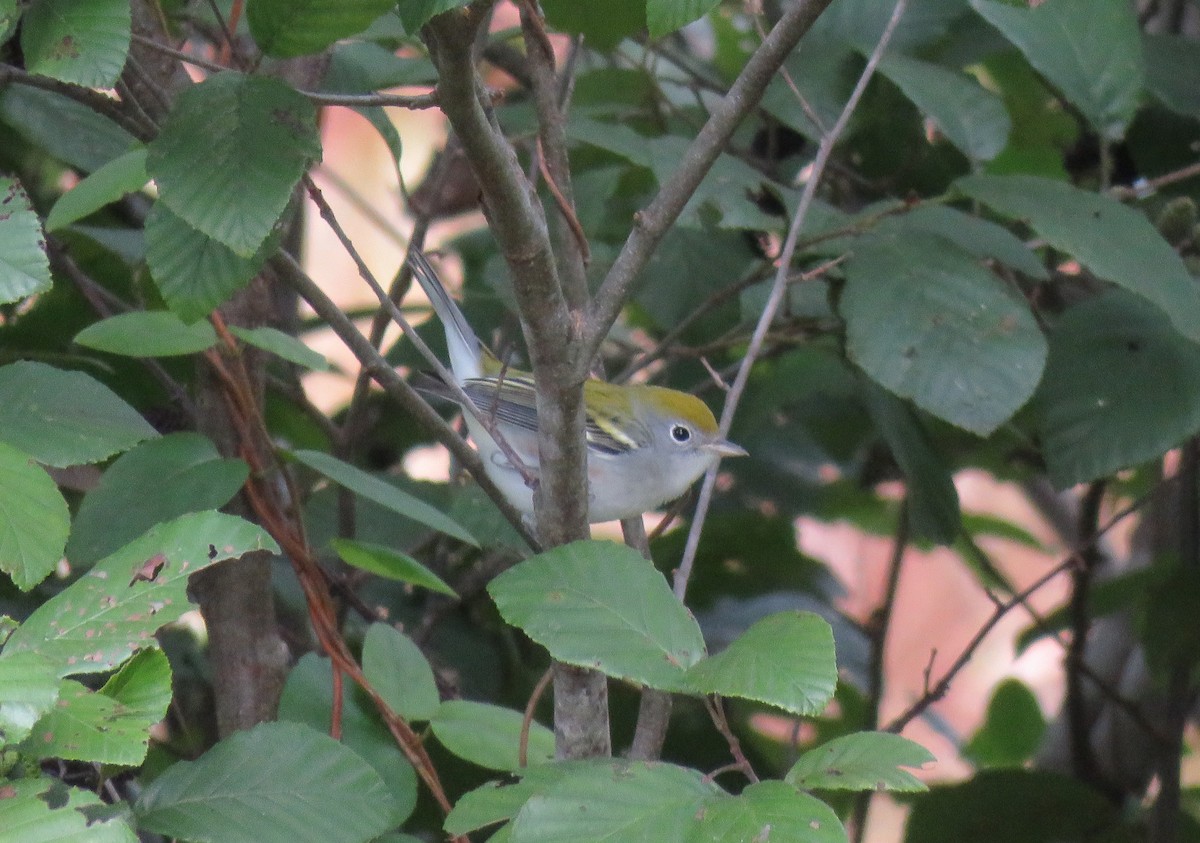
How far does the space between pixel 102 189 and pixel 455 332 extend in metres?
1.48

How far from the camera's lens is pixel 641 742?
66.5 inches

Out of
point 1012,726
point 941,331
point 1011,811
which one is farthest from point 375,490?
point 1012,726

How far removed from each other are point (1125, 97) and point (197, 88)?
5.59 ft

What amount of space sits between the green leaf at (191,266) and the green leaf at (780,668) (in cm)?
66

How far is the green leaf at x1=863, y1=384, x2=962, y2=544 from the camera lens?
219 cm

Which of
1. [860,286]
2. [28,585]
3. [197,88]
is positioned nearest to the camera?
[28,585]

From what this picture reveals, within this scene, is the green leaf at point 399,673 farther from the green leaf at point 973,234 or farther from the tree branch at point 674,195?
the green leaf at point 973,234

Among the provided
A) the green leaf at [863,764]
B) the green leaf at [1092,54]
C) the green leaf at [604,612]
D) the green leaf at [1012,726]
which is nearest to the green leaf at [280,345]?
the green leaf at [604,612]

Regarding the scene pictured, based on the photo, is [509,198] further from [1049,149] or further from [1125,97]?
[1049,149]

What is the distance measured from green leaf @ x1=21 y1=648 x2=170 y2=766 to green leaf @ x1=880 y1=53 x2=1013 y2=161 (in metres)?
1.64

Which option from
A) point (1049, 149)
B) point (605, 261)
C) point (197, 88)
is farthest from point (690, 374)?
point (197, 88)

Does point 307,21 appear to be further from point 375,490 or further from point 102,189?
point 375,490

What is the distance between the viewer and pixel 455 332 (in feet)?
9.87

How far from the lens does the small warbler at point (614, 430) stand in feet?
9.17
